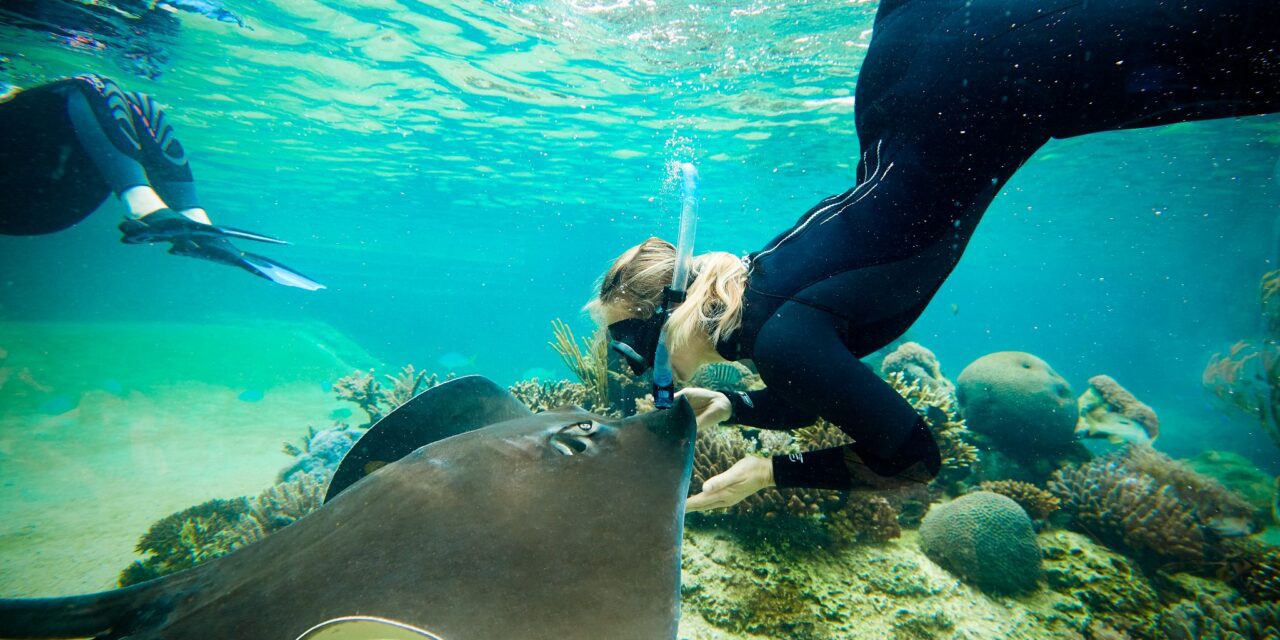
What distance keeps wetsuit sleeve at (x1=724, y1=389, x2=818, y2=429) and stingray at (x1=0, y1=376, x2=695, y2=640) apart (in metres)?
1.60

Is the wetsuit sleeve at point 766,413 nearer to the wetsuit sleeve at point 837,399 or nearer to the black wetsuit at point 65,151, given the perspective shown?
the wetsuit sleeve at point 837,399

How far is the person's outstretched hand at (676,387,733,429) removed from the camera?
3.41m

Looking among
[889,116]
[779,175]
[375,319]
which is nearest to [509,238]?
[375,319]

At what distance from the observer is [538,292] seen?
106438 mm

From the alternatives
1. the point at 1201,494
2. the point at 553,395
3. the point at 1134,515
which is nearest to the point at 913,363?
the point at 1201,494

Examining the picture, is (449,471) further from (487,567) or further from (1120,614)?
(1120,614)

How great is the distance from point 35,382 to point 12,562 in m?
20.6

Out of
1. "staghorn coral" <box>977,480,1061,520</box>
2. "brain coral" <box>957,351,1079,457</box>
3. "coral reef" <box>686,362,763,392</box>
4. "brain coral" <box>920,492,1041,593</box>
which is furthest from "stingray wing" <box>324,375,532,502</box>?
"brain coral" <box>957,351,1079,457</box>

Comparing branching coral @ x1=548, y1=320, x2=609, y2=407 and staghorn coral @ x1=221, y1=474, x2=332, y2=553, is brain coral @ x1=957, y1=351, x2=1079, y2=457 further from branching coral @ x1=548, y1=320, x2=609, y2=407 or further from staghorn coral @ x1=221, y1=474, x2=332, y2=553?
staghorn coral @ x1=221, y1=474, x2=332, y2=553

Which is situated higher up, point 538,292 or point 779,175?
point 779,175

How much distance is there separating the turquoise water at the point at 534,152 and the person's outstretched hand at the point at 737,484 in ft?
6.13

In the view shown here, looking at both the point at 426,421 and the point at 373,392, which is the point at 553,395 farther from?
the point at 373,392

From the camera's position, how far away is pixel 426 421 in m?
3.17

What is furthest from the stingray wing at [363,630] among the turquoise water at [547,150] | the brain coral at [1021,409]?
the turquoise water at [547,150]
